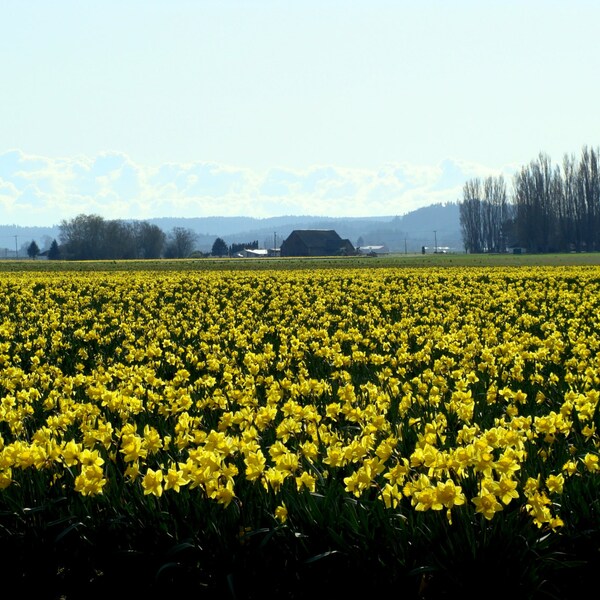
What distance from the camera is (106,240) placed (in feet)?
428

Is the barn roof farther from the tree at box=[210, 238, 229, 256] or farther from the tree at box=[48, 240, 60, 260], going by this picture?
the tree at box=[48, 240, 60, 260]

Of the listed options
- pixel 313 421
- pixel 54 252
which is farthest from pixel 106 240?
pixel 313 421

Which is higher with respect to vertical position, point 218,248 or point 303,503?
point 218,248

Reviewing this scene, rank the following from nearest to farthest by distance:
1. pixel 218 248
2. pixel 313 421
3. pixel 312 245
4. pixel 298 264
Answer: pixel 313 421 → pixel 298 264 → pixel 312 245 → pixel 218 248

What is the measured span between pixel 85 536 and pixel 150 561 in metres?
0.44

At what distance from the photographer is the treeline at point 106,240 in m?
130

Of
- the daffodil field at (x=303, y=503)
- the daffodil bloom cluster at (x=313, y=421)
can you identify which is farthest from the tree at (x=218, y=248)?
the daffodil field at (x=303, y=503)

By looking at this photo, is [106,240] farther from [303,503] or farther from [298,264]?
[303,503]

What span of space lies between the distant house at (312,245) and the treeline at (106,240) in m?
19.4

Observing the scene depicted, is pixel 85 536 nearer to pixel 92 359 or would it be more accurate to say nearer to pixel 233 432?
pixel 233 432

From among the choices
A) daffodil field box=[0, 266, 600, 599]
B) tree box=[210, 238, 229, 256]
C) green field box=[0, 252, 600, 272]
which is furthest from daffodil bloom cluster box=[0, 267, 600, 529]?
tree box=[210, 238, 229, 256]

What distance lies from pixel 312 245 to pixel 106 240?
35.5m

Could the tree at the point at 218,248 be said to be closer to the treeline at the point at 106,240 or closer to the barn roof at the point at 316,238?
the treeline at the point at 106,240

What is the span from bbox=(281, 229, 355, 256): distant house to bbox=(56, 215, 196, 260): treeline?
19437 millimetres
